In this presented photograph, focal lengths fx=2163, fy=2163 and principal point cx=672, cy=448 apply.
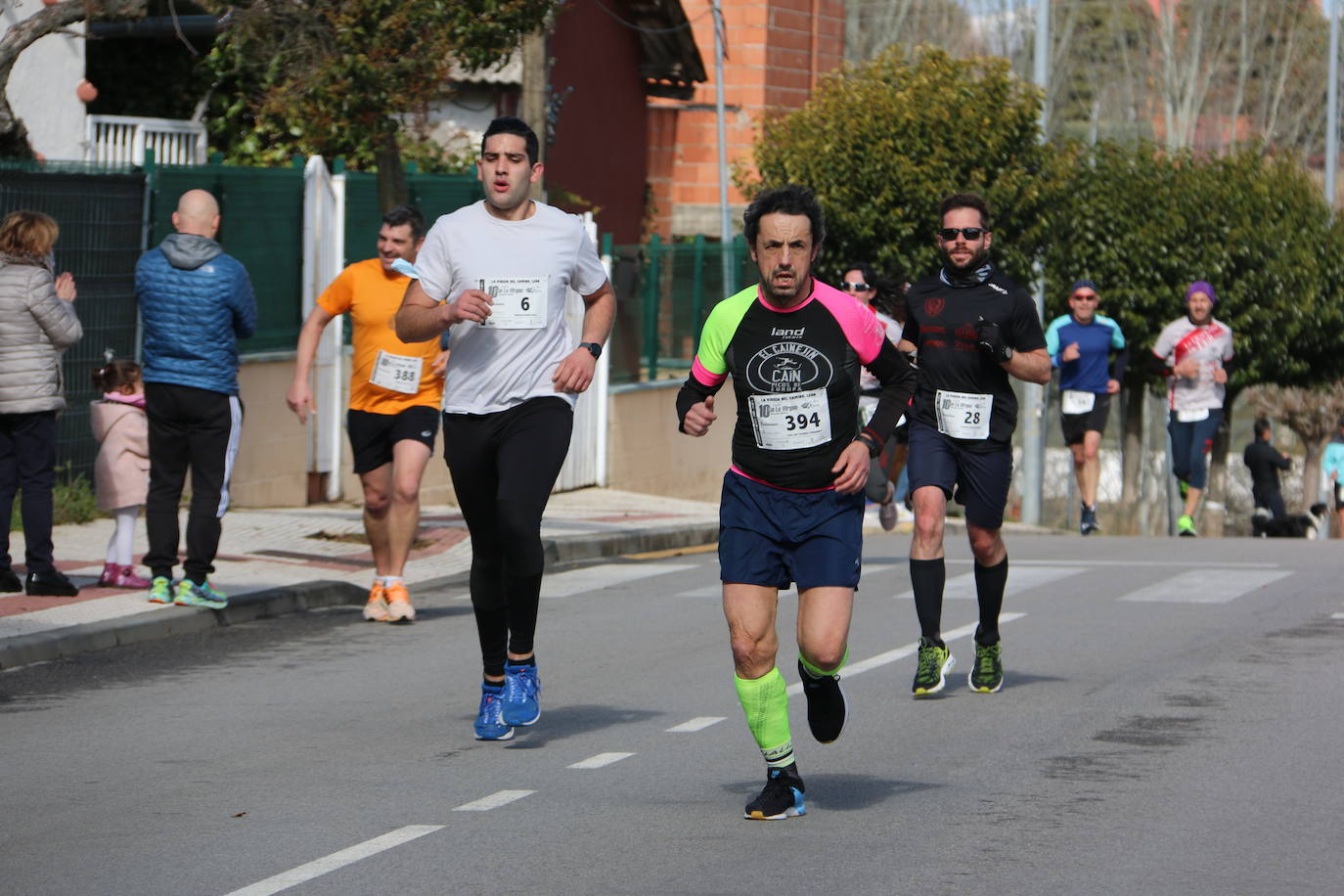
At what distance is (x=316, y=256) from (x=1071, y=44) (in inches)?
1892

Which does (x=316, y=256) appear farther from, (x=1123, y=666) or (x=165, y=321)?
(x=1123, y=666)

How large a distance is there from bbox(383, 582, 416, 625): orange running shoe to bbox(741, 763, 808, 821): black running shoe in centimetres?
518

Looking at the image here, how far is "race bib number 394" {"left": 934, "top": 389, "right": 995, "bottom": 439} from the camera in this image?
9.37 metres

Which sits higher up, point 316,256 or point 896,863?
point 316,256

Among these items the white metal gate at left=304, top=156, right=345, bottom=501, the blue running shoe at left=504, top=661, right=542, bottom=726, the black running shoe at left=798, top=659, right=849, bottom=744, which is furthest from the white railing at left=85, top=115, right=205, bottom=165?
the black running shoe at left=798, top=659, right=849, bottom=744

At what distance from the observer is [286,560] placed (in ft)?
45.3

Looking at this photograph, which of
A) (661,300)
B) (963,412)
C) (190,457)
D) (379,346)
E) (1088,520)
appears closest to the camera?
(963,412)

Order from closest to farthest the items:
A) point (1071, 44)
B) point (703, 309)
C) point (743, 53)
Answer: point (703, 309) → point (743, 53) → point (1071, 44)

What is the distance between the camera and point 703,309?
25234 millimetres

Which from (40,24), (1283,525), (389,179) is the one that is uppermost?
(40,24)

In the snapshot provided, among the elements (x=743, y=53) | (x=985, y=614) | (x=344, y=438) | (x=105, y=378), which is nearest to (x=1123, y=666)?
(x=985, y=614)

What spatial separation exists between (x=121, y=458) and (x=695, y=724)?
438 cm

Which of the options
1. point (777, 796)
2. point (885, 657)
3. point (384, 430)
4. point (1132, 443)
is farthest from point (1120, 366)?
point (1132, 443)

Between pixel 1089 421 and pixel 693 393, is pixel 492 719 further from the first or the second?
pixel 1089 421
